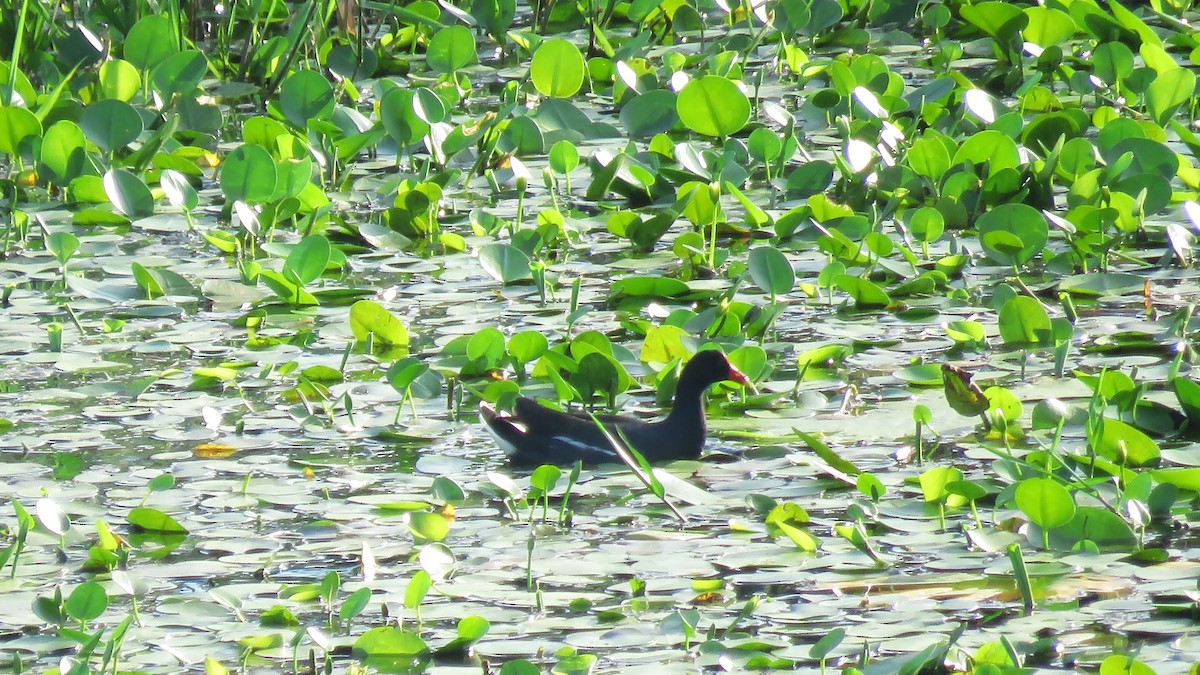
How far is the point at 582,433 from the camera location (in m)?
5.07

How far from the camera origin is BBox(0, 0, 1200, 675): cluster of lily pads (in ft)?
13.0

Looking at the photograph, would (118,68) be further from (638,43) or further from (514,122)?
(638,43)

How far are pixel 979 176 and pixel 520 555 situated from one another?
3303 millimetres

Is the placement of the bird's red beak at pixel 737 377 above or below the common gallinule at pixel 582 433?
above

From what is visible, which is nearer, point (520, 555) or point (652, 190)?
point (520, 555)

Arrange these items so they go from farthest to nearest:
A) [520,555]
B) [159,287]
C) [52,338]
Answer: [159,287] < [52,338] < [520,555]

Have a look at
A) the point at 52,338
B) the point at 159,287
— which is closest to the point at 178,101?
the point at 159,287

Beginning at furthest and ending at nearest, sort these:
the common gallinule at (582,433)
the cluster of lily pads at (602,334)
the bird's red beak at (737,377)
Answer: the bird's red beak at (737,377) → the common gallinule at (582,433) → the cluster of lily pads at (602,334)

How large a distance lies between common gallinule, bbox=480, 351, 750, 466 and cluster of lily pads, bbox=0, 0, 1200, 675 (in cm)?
10

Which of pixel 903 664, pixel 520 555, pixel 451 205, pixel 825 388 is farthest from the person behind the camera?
pixel 451 205

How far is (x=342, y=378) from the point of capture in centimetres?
567

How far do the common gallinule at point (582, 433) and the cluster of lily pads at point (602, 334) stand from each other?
10 cm

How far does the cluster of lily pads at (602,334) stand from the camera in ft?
13.0

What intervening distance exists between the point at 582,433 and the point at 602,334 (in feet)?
1.73
